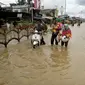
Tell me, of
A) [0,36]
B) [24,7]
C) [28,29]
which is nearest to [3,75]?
[0,36]

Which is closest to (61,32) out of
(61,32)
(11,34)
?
(61,32)

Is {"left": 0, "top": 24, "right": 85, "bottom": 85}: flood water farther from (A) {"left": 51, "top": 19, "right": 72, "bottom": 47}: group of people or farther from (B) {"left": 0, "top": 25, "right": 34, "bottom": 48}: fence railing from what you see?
(B) {"left": 0, "top": 25, "right": 34, "bottom": 48}: fence railing

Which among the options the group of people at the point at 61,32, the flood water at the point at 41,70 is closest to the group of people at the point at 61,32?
the group of people at the point at 61,32

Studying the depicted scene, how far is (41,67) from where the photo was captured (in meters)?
8.45

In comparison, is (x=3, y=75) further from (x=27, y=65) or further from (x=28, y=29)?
(x=28, y=29)

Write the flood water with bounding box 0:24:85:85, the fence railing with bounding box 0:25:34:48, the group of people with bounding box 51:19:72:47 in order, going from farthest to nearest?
the fence railing with bounding box 0:25:34:48 → the group of people with bounding box 51:19:72:47 → the flood water with bounding box 0:24:85:85

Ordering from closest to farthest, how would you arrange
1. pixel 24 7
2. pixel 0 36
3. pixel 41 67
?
1. pixel 41 67
2. pixel 0 36
3. pixel 24 7

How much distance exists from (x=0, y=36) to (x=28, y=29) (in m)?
6.08

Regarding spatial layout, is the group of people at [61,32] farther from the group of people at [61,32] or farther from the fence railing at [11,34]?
the fence railing at [11,34]

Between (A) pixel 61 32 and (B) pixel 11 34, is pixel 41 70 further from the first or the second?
(B) pixel 11 34

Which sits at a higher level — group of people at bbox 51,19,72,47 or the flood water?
group of people at bbox 51,19,72,47

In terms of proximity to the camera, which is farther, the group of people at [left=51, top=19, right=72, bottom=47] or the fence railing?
the fence railing

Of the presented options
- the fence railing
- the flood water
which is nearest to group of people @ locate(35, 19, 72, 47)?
the fence railing

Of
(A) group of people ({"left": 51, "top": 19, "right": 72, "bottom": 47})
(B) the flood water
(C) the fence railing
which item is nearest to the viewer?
(B) the flood water
